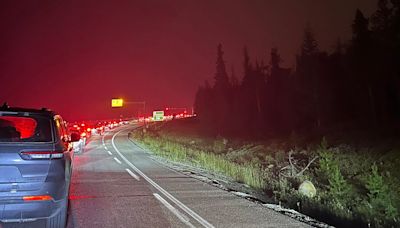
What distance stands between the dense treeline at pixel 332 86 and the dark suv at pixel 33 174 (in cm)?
4620

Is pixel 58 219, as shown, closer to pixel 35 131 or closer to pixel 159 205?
pixel 35 131

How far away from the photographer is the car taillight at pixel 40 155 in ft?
21.0

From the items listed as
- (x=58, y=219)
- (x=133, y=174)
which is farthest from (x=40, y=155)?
(x=133, y=174)

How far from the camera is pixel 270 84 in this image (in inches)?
3479

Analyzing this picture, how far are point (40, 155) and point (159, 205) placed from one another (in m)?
4.30

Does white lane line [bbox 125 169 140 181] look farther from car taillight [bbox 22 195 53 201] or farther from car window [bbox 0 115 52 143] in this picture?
car taillight [bbox 22 195 53 201]

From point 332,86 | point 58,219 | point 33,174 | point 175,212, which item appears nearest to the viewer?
point 33,174

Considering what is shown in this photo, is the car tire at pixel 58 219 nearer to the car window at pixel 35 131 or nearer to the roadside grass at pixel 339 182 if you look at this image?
the car window at pixel 35 131

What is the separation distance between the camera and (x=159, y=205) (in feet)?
33.5

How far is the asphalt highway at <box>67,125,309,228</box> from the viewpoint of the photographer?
27.5 feet

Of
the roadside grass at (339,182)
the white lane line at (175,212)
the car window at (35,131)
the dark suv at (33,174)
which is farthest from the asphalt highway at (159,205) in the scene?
the car window at (35,131)

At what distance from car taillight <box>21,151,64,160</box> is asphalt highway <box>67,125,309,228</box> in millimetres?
2090

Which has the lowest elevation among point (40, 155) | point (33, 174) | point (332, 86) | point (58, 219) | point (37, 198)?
point (58, 219)

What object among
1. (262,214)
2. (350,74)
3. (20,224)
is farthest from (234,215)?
(350,74)
